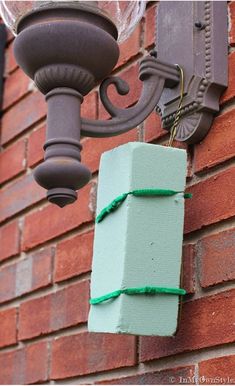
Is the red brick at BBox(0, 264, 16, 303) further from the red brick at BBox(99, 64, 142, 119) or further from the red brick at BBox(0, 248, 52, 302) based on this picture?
the red brick at BBox(99, 64, 142, 119)

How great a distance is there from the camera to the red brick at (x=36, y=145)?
1.97 m

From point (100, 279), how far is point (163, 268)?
0.35 ft

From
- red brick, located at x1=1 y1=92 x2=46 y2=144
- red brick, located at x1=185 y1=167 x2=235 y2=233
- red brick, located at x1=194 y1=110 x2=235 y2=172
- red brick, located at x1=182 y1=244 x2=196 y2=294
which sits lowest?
red brick, located at x1=182 y1=244 x2=196 y2=294

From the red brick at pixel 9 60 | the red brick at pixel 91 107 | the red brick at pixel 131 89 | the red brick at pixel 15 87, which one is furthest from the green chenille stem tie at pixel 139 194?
the red brick at pixel 9 60

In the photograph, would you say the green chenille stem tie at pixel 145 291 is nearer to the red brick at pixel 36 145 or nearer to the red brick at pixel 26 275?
the red brick at pixel 26 275

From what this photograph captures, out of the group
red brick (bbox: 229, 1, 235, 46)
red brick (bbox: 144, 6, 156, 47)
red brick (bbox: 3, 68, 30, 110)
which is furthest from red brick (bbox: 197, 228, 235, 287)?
red brick (bbox: 3, 68, 30, 110)

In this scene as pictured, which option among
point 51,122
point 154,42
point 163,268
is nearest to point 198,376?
point 163,268

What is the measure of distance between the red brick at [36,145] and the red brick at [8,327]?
34 centimetres

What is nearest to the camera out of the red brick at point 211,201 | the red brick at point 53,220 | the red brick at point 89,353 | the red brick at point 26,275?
the red brick at point 211,201

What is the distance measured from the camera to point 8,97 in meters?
2.24

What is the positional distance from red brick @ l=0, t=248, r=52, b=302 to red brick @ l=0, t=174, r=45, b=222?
0.41 ft

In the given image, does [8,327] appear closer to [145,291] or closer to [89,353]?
[89,353]

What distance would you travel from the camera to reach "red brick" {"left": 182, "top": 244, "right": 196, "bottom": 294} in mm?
1370

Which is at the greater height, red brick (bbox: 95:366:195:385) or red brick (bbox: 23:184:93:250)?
red brick (bbox: 23:184:93:250)
